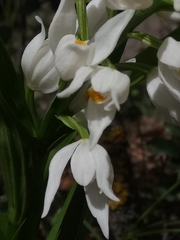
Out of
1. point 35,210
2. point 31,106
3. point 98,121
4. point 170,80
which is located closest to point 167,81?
point 170,80

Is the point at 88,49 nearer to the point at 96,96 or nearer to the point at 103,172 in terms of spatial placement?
the point at 96,96

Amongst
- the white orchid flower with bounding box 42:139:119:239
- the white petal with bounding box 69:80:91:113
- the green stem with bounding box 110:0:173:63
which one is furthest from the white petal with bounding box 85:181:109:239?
the green stem with bounding box 110:0:173:63

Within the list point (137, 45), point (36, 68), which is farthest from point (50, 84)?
point (137, 45)

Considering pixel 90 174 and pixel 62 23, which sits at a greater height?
pixel 62 23

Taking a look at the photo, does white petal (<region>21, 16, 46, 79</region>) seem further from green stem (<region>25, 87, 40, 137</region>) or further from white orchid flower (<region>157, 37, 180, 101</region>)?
white orchid flower (<region>157, 37, 180, 101</region>)

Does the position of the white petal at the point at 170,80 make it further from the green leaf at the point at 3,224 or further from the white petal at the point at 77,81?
the green leaf at the point at 3,224

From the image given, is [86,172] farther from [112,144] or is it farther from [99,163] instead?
[112,144]
